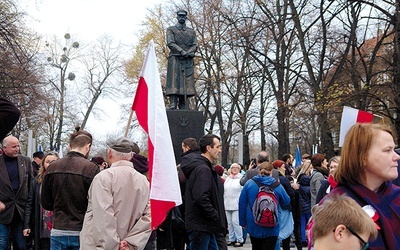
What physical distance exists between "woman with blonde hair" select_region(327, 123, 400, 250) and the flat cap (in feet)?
9.12

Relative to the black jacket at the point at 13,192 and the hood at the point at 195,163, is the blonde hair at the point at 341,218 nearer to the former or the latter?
the hood at the point at 195,163

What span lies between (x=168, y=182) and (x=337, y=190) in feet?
7.47

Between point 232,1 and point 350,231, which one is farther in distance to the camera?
point 232,1

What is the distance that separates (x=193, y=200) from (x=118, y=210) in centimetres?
227

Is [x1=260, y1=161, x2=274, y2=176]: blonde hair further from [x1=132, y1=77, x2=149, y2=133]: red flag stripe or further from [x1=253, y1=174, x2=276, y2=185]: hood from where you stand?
[x1=132, y1=77, x2=149, y2=133]: red flag stripe

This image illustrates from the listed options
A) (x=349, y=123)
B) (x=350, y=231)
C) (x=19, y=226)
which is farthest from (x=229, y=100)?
(x=350, y=231)

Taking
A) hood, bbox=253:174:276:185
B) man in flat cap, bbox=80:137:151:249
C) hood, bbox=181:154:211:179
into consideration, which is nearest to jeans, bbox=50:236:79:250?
man in flat cap, bbox=80:137:151:249

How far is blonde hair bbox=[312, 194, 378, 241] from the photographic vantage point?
3021 mm

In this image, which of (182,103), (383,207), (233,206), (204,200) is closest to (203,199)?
(204,200)

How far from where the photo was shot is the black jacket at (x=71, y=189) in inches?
267

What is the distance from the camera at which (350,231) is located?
9.89 ft

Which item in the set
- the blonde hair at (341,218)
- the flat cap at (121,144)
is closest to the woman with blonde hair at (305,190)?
the flat cap at (121,144)

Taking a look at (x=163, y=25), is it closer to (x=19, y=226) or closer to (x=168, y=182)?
(x=19, y=226)

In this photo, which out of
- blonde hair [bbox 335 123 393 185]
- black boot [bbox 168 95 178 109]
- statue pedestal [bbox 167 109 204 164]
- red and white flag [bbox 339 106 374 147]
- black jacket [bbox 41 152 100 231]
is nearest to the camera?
blonde hair [bbox 335 123 393 185]
